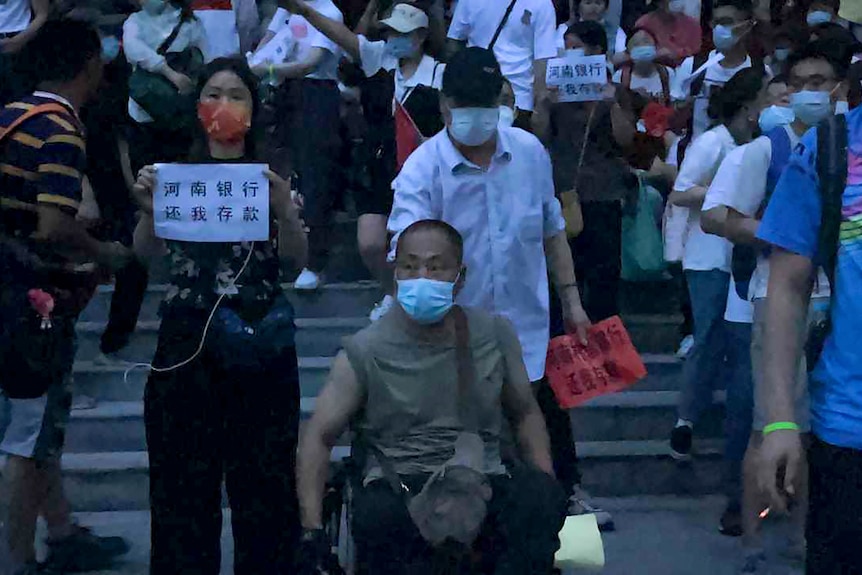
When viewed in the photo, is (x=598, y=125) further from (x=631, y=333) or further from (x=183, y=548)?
(x=183, y=548)

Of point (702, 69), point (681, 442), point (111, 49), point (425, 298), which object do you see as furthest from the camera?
point (702, 69)

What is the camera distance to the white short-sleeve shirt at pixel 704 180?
5676 mm

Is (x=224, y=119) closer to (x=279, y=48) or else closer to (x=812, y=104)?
(x=812, y=104)

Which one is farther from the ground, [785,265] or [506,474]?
[785,265]

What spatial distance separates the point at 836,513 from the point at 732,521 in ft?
10.7

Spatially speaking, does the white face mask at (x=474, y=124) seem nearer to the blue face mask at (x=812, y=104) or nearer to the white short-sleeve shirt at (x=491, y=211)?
the white short-sleeve shirt at (x=491, y=211)

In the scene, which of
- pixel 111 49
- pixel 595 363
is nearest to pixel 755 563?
pixel 595 363

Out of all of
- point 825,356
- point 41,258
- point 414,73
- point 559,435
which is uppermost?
point 414,73

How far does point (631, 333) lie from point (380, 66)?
1934 mm

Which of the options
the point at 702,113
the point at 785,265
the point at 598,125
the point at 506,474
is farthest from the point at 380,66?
the point at 785,265

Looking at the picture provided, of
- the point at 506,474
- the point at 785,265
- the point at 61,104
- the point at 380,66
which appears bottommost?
the point at 506,474

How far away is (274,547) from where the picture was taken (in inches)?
178

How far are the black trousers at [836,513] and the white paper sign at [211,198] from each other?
2.00m

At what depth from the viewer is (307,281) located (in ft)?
24.3
